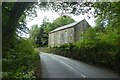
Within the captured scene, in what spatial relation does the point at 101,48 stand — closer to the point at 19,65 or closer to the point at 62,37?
the point at 19,65

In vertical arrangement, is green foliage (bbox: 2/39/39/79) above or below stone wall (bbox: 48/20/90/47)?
below

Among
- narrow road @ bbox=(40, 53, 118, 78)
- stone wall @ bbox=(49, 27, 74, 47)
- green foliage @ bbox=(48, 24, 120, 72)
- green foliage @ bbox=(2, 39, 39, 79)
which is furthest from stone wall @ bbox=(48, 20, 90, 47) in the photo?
green foliage @ bbox=(2, 39, 39, 79)

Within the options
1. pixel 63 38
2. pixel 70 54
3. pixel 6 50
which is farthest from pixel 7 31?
pixel 63 38

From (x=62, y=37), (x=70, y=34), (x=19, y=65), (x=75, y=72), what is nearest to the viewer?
(x=19, y=65)

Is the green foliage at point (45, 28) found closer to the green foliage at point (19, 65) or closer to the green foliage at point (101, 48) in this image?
the green foliage at point (101, 48)

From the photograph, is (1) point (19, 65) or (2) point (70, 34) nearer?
(1) point (19, 65)

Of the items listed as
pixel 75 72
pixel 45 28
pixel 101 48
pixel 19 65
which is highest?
pixel 45 28

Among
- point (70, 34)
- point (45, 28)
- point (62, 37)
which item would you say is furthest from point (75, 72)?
point (45, 28)

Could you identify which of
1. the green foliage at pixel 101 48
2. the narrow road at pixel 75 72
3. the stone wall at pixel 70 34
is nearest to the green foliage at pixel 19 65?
the narrow road at pixel 75 72

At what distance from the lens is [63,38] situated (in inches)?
2672

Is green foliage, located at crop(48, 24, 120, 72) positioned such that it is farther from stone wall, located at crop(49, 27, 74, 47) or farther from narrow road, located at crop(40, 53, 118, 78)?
stone wall, located at crop(49, 27, 74, 47)

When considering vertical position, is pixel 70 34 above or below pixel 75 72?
above

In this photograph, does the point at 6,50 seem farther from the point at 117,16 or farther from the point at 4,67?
the point at 117,16

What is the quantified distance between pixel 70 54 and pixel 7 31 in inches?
1169
